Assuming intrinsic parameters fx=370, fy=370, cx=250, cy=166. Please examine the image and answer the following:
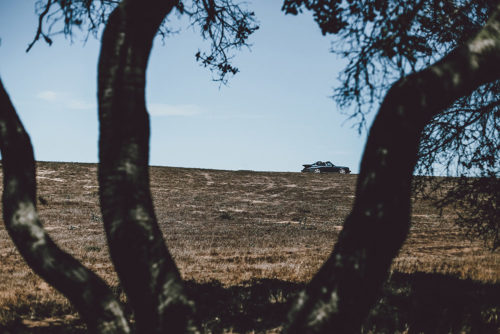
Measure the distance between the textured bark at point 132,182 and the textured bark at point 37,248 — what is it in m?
0.24

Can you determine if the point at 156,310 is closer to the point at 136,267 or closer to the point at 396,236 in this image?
the point at 136,267

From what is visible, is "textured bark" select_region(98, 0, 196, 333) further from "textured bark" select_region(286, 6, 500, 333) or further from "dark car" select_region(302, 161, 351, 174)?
"dark car" select_region(302, 161, 351, 174)

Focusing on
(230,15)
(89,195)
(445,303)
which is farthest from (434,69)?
(89,195)

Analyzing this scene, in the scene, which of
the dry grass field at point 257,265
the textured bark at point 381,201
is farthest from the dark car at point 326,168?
the textured bark at point 381,201

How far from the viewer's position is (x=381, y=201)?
2.65 meters

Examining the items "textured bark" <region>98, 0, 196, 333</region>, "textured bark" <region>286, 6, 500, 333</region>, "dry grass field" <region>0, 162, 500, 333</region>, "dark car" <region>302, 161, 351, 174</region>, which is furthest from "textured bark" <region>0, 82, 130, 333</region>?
"dark car" <region>302, 161, 351, 174</region>

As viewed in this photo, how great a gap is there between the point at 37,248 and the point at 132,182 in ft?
3.20

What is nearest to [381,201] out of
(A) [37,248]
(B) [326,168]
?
(A) [37,248]

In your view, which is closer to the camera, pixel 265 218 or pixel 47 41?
pixel 47 41

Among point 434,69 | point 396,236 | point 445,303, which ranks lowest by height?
point 445,303

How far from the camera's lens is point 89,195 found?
101 ft

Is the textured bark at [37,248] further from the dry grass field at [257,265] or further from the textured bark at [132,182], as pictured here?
the dry grass field at [257,265]

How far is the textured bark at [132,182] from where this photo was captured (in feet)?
9.68

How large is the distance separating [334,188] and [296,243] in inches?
1037
